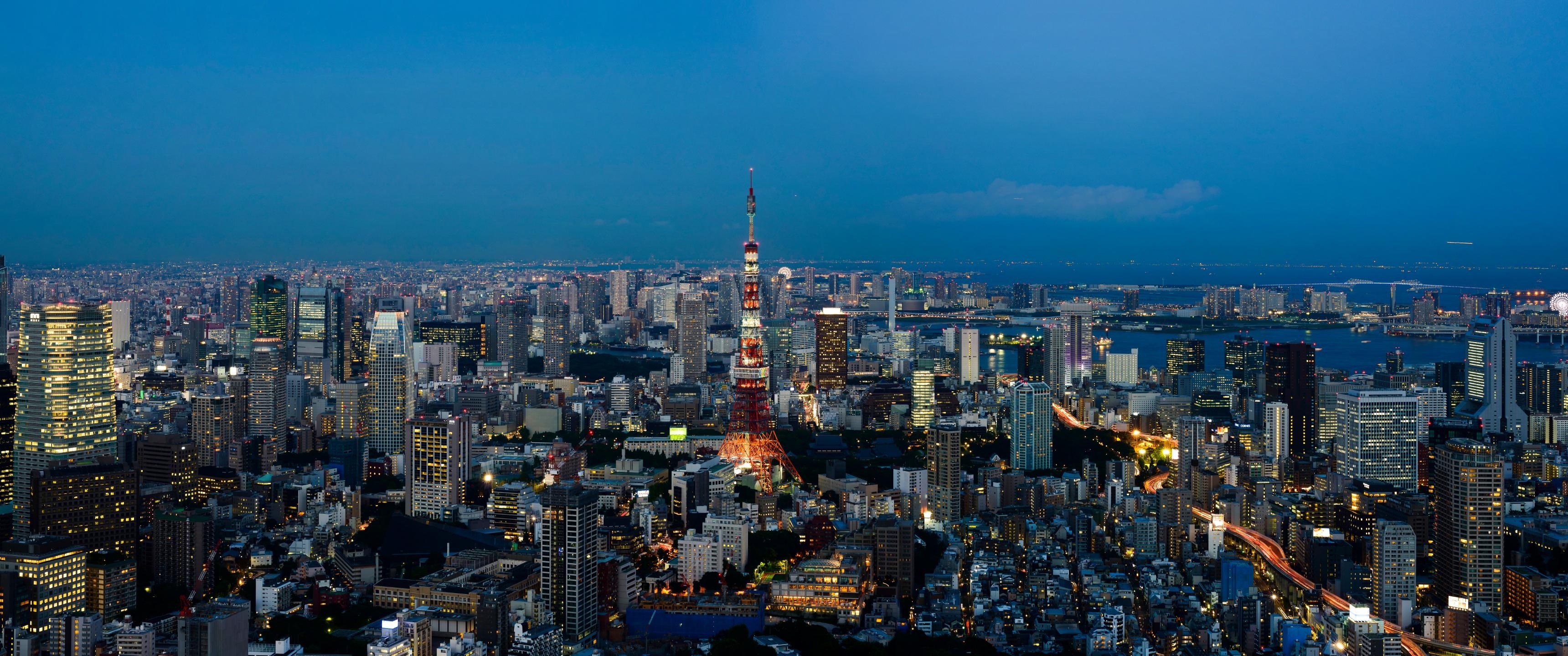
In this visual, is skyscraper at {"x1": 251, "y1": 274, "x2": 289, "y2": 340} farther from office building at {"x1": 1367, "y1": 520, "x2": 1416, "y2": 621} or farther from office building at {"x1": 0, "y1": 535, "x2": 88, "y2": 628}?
office building at {"x1": 1367, "y1": 520, "x2": 1416, "y2": 621}

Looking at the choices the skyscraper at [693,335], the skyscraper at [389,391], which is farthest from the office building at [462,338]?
the skyscraper at [389,391]

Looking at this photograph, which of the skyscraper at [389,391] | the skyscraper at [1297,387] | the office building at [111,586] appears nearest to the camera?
the office building at [111,586]

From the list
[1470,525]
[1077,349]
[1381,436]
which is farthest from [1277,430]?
[1077,349]

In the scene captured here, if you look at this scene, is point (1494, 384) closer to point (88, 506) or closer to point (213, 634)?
point (213, 634)

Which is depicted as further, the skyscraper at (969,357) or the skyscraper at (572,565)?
the skyscraper at (969,357)

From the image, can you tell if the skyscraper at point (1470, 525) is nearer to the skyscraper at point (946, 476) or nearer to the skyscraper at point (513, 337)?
the skyscraper at point (946, 476)
